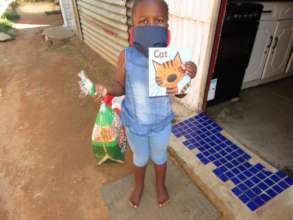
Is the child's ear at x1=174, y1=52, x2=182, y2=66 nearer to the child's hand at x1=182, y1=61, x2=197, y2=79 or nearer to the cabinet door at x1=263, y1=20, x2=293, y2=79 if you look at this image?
the child's hand at x1=182, y1=61, x2=197, y2=79

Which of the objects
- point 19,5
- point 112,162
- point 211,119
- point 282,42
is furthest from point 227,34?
point 19,5

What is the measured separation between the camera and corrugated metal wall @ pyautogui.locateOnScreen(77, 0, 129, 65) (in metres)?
3.24

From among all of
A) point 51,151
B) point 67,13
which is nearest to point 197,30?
point 51,151

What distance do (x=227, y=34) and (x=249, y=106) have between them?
1.02m

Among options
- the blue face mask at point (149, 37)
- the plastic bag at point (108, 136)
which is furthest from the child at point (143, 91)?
the plastic bag at point (108, 136)

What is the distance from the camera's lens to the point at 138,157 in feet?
4.50

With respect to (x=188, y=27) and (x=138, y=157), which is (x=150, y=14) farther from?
(x=188, y=27)

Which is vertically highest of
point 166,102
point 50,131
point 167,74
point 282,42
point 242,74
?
point 167,74

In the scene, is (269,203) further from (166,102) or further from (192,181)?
(166,102)

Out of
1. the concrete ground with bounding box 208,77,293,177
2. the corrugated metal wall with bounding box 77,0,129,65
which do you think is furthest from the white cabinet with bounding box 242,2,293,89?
the corrugated metal wall with bounding box 77,0,129,65

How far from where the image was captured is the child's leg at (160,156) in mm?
1272

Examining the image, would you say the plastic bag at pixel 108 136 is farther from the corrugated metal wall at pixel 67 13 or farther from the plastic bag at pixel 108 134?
the corrugated metal wall at pixel 67 13

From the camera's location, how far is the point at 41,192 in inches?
68.0

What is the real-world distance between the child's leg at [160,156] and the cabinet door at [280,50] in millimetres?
2386
